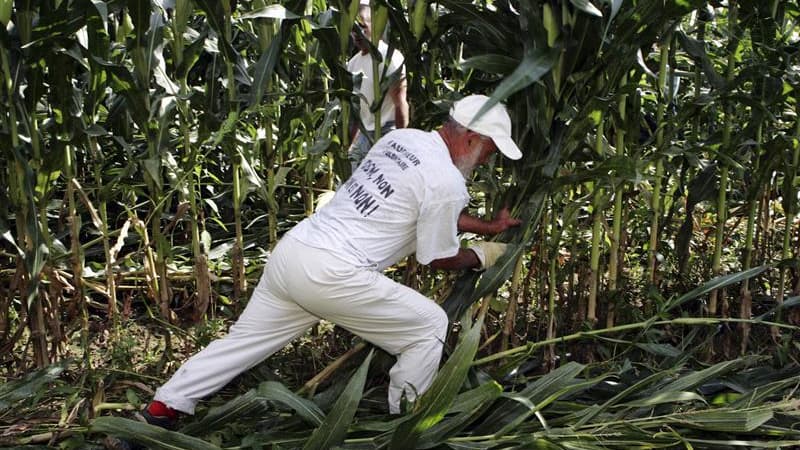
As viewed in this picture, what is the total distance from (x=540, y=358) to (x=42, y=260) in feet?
7.81

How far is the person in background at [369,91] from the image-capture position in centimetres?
424

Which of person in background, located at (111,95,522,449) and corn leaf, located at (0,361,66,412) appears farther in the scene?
corn leaf, located at (0,361,66,412)

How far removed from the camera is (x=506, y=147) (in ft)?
11.6

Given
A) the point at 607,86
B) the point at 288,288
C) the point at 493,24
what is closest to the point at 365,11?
the point at 493,24

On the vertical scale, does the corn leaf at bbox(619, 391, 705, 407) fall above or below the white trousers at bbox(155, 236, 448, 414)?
below

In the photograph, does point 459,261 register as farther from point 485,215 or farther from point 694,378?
point 694,378

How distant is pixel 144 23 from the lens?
3982mm

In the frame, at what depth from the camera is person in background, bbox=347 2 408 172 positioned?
13.9ft

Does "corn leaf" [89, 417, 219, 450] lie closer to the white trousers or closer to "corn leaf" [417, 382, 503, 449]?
the white trousers

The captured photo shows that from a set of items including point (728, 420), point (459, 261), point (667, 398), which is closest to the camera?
point (728, 420)

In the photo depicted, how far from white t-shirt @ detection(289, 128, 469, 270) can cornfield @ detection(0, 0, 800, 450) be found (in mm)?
412

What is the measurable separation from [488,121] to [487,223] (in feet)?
1.84

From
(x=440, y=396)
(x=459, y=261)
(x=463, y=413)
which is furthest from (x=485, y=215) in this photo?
(x=440, y=396)

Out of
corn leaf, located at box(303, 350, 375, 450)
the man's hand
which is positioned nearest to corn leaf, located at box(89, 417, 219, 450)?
corn leaf, located at box(303, 350, 375, 450)
